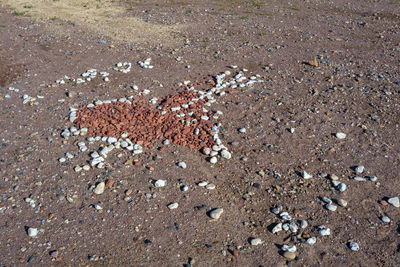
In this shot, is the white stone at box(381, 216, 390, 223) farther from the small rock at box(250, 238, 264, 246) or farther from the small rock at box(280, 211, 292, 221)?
the small rock at box(250, 238, 264, 246)

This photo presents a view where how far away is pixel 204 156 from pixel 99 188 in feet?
6.48

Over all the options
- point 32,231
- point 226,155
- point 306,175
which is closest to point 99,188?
point 32,231

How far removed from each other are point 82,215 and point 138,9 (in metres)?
11.8

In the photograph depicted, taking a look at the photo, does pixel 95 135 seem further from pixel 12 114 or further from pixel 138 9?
pixel 138 9

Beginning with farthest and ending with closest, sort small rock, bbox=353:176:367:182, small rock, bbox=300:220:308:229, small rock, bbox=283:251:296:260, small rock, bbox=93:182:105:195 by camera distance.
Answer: small rock, bbox=353:176:367:182 → small rock, bbox=93:182:105:195 → small rock, bbox=300:220:308:229 → small rock, bbox=283:251:296:260

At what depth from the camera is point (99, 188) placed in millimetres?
6113

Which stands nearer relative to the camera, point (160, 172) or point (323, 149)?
point (160, 172)

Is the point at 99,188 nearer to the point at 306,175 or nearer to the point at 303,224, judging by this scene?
the point at 303,224

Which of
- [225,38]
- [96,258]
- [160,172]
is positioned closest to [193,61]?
[225,38]

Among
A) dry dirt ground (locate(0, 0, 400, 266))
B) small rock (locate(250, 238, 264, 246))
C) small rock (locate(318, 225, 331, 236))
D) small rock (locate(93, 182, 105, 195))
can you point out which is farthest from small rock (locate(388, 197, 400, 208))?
small rock (locate(93, 182, 105, 195))

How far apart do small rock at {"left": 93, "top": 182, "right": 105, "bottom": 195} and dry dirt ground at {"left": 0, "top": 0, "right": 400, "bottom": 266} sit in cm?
9

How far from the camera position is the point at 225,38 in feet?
41.2

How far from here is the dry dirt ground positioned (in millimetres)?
5227

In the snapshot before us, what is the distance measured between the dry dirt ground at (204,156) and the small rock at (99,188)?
87 mm
